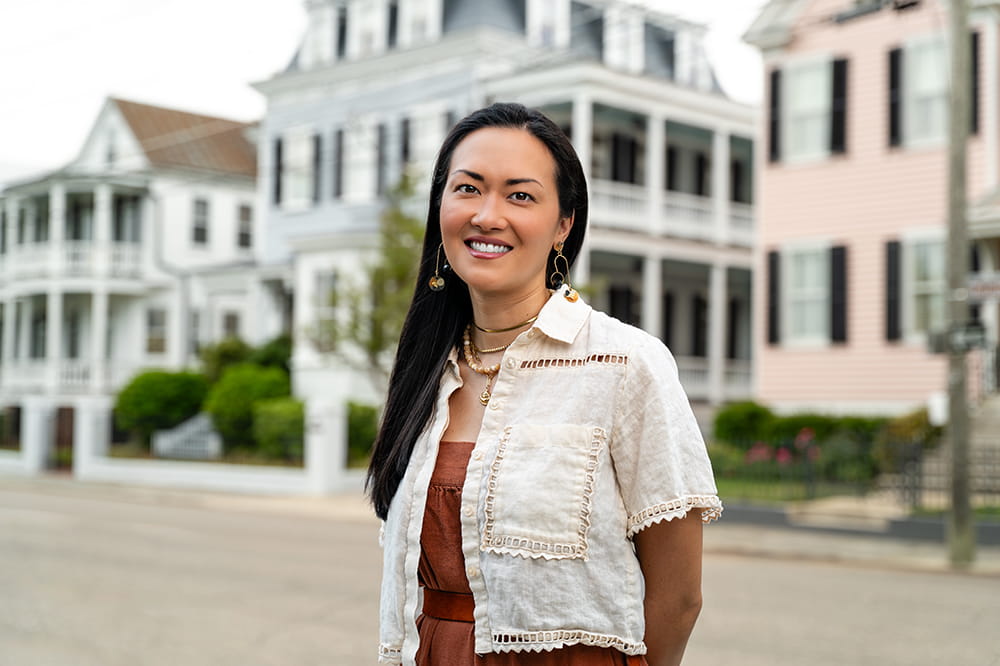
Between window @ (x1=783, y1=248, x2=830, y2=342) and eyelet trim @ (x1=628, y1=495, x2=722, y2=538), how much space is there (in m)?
21.8

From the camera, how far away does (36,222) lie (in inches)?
1622

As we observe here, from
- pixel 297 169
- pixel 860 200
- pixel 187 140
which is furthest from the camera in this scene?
pixel 187 140

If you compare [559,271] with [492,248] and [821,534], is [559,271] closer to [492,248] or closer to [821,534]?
[492,248]

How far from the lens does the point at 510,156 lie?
2617 millimetres

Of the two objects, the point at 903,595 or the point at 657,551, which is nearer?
the point at 657,551

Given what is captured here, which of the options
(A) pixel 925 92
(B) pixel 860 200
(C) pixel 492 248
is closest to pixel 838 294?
(B) pixel 860 200

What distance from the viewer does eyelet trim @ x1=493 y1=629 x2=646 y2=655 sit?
2398mm

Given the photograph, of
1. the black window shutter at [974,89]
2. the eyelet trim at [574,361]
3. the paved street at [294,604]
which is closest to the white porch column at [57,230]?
the paved street at [294,604]

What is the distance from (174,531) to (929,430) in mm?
11969

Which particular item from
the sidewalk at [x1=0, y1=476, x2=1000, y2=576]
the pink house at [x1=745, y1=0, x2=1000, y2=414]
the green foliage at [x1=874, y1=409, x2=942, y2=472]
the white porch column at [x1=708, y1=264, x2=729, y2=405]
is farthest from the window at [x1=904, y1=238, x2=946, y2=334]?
the white porch column at [x1=708, y1=264, x2=729, y2=405]

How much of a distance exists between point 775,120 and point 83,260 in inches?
926

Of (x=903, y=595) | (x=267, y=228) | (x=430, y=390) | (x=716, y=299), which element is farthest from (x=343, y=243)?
(x=430, y=390)

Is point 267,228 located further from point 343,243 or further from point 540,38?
point 540,38

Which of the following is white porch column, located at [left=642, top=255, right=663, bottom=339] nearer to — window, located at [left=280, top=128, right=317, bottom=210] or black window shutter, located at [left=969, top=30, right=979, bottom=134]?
black window shutter, located at [left=969, top=30, right=979, bottom=134]
